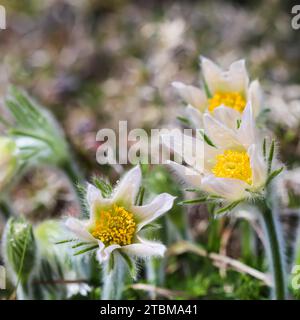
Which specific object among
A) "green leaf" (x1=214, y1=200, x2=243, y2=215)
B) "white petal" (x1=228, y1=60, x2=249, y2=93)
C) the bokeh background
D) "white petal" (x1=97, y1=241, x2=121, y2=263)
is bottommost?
"white petal" (x1=97, y1=241, x2=121, y2=263)

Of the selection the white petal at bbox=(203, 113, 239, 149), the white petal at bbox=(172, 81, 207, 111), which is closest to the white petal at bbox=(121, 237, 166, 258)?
the white petal at bbox=(203, 113, 239, 149)

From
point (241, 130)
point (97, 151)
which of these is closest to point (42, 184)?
point (97, 151)

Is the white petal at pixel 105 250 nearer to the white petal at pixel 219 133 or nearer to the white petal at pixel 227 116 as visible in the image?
the white petal at pixel 219 133

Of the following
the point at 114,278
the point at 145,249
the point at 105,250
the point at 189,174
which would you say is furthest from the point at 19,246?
the point at 189,174

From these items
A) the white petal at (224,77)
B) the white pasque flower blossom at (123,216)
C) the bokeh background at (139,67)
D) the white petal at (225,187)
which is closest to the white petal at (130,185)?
the white pasque flower blossom at (123,216)

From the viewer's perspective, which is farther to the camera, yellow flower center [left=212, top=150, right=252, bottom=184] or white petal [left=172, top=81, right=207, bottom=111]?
white petal [left=172, top=81, right=207, bottom=111]

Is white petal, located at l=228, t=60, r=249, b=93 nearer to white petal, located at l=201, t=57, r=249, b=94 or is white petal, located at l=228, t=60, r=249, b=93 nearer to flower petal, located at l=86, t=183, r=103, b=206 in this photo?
white petal, located at l=201, t=57, r=249, b=94
